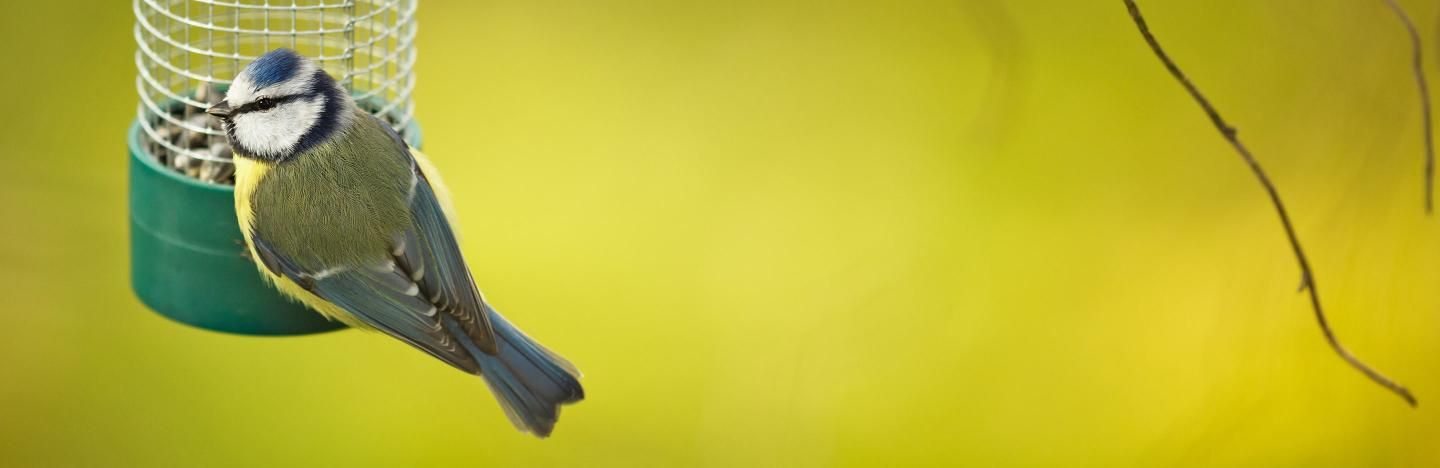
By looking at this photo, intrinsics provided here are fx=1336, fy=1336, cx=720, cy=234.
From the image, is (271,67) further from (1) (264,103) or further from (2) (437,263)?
(2) (437,263)

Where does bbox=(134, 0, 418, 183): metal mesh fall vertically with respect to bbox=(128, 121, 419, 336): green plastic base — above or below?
above

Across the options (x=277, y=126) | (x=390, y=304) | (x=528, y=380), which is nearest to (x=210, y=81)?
(x=277, y=126)

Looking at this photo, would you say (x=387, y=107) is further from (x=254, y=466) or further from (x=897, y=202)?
(x=897, y=202)

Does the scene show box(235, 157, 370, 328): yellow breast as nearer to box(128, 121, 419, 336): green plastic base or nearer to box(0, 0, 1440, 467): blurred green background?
box(128, 121, 419, 336): green plastic base

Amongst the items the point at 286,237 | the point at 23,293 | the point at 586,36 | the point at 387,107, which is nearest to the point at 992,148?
the point at 586,36

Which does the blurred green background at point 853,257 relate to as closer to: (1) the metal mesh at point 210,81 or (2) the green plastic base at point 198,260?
(1) the metal mesh at point 210,81

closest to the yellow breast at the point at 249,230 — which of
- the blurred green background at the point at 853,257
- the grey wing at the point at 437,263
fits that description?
the grey wing at the point at 437,263

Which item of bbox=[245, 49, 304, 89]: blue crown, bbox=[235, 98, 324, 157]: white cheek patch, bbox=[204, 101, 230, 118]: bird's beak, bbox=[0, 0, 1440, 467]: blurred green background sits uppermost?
bbox=[245, 49, 304, 89]: blue crown

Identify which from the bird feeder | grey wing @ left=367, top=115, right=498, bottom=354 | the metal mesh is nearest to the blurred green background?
the metal mesh

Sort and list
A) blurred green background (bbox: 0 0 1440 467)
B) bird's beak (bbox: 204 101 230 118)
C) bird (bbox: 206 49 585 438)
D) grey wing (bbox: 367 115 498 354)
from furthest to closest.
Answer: blurred green background (bbox: 0 0 1440 467)
grey wing (bbox: 367 115 498 354)
bird (bbox: 206 49 585 438)
bird's beak (bbox: 204 101 230 118)
